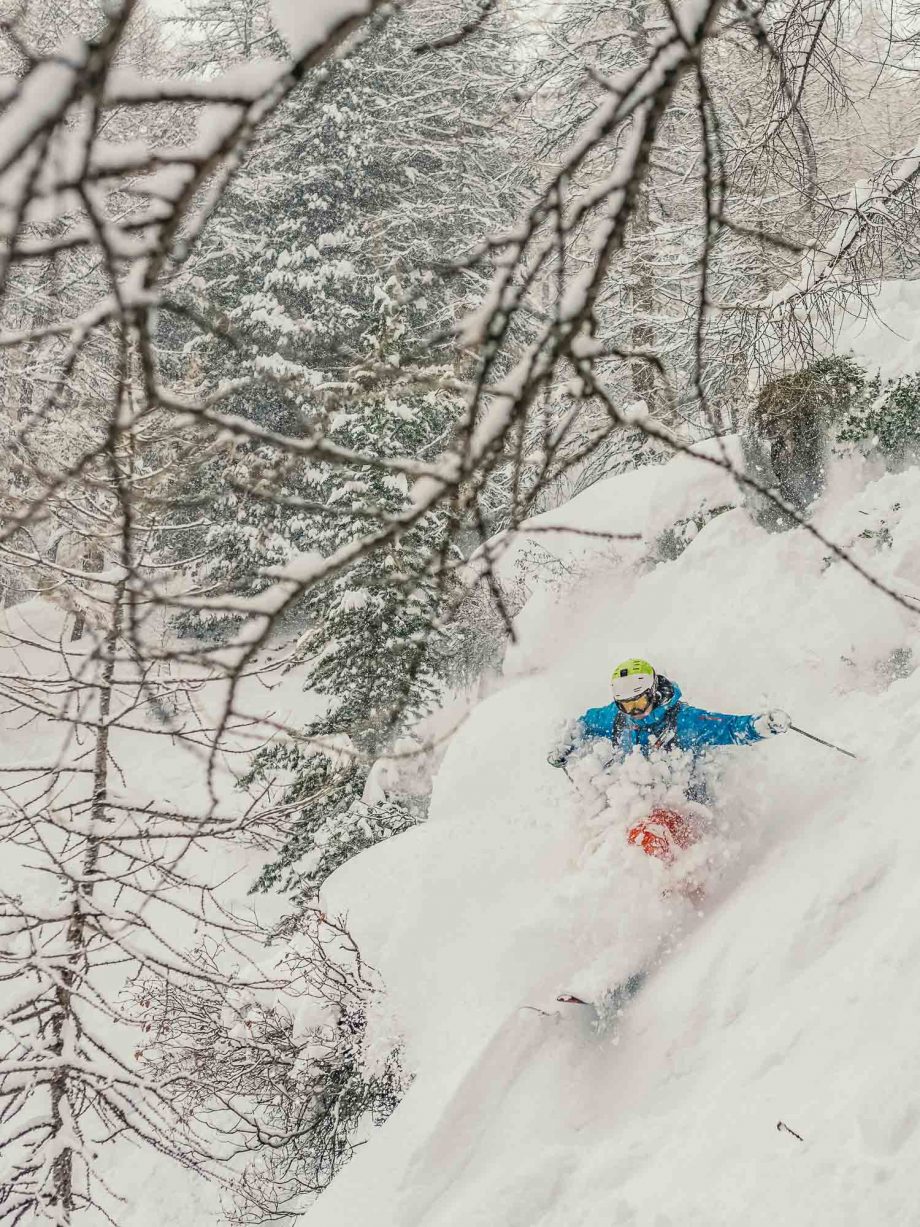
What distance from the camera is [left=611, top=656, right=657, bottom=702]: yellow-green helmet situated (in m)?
6.07

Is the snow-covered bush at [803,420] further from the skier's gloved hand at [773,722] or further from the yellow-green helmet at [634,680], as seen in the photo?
the skier's gloved hand at [773,722]

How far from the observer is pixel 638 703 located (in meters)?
6.11

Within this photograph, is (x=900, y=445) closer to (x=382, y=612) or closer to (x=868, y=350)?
(x=868, y=350)

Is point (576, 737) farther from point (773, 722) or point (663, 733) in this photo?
point (773, 722)

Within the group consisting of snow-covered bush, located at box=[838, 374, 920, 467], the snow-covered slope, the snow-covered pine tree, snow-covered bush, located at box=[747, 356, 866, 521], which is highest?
the snow-covered pine tree

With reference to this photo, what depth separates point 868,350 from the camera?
27.4ft

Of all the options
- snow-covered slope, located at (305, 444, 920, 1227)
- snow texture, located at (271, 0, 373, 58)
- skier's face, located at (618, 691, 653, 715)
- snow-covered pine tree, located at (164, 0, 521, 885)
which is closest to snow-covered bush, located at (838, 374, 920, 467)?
snow-covered slope, located at (305, 444, 920, 1227)

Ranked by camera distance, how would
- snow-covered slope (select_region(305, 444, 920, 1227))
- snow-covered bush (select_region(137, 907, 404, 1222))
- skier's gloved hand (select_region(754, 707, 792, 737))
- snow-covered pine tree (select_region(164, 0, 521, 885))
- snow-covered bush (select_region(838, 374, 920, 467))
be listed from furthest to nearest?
snow-covered pine tree (select_region(164, 0, 521, 885)) < snow-covered bush (select_region(838, 374, 920, 467)) < snow-covered bush (select_region(137, 907, 404, 1222)) < skier's gloved hand (select_region(754, 707, 792, 737)) < snow-covered slope (select_region(305, 444, 920, 1227))

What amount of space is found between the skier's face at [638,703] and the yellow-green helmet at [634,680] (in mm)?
26

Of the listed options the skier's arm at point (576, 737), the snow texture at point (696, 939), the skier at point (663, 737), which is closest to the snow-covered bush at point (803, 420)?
the snow texture at point (696, 939)

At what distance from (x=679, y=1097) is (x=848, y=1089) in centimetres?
127

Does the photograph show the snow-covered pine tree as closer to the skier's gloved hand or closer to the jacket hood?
the jacket hood

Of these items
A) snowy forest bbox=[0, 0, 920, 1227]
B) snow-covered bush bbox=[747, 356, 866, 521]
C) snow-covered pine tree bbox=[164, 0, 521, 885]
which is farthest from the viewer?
snow-covered pine tree bbox=[164, 0, 521, 885]

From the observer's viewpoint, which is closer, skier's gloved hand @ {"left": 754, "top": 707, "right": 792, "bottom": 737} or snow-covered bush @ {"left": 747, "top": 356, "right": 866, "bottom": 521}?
skier's gloved hand @ {"left": 754, "top": 707, "right": 792, "bottom": 737}
